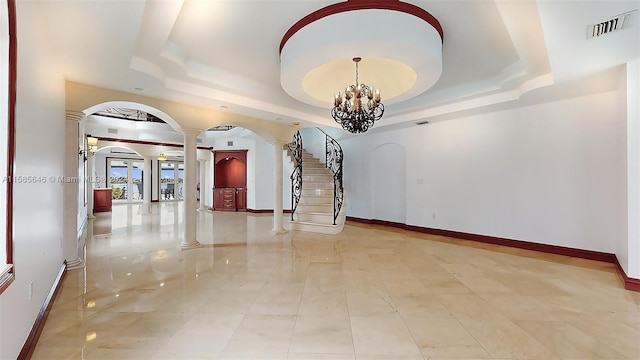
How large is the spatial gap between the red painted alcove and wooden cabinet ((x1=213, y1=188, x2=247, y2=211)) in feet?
2.06

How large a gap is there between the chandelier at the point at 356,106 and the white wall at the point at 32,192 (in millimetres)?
3418

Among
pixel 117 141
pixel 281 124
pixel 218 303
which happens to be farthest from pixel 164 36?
pixel 117 141

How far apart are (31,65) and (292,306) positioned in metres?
3.39

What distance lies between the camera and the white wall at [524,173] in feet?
15.8

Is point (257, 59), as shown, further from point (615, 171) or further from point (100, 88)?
point (615, 171)

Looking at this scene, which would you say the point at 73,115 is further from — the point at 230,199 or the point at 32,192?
the point at 230,199

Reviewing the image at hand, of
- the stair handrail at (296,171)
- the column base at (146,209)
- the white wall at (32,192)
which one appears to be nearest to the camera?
the white wall at (32,192)

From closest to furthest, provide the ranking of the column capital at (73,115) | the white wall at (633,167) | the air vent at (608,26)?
the air vent at (608,26), the white wall at (633,167), the column capital at (73,115)

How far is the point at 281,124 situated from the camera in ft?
23.5

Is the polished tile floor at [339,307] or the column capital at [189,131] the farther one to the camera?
the column capital at [189,131]

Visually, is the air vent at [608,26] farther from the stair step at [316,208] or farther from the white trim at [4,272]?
the stair step at [316,208]

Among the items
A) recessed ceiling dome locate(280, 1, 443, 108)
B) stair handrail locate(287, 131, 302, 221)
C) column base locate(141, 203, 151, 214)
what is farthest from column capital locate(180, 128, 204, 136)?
column base locate(141, 203, 151, 214)

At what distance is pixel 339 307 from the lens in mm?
2980

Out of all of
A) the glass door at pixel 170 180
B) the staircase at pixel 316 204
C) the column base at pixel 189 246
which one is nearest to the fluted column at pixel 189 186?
the column base at pixel 189 246
